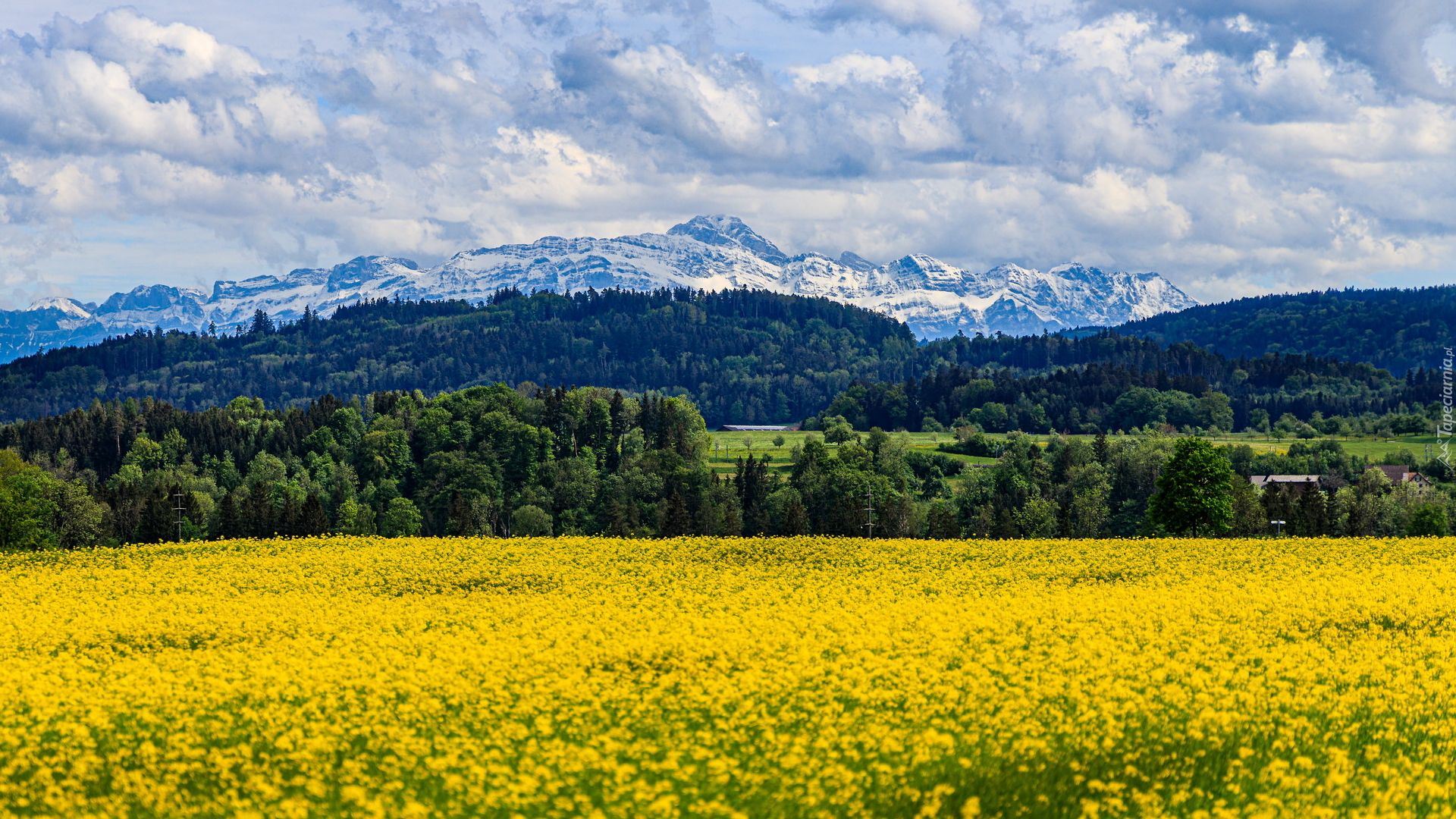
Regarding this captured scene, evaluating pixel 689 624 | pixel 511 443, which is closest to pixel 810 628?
pixel 689 624

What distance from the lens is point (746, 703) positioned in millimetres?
23047

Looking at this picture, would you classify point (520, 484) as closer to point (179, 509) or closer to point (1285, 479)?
point (179, 509)

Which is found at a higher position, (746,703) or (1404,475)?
(1404,475)

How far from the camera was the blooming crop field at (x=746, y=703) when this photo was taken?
63.1ft

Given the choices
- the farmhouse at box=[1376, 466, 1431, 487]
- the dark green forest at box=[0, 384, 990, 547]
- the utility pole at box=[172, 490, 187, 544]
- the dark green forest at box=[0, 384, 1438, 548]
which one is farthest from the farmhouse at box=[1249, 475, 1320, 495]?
the utility pole at box=[172, 490, 187, 544]

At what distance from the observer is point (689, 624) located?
33.2m

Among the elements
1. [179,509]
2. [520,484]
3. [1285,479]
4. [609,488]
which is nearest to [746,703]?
[179,509]

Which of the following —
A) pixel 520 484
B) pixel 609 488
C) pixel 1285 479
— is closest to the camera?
pixel 609 488

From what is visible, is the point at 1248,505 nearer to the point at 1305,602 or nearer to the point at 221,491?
the point at 1305,602

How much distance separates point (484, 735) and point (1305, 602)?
26311mm

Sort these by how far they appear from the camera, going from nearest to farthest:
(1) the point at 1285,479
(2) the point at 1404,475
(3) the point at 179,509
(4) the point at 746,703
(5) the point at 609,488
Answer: (4) the point at 746,703
(3) the point at 179,509
(5) the point at 609,488
(1) the point at 1285,479
(2) the point at 1404,475

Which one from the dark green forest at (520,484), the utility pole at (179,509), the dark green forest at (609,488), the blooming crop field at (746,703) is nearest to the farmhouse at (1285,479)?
the dark green forest at (609,488)

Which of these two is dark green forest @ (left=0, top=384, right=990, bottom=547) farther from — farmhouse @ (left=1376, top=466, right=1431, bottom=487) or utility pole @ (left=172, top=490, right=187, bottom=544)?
farmhouse @ (left=1376, top=466, right=1431, bottom=487)

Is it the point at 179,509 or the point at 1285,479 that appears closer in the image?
the point at 179,509
